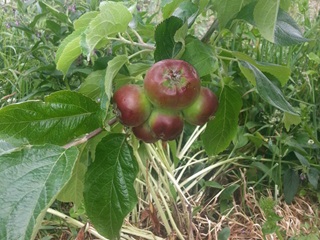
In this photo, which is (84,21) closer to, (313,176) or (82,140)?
(82,140)

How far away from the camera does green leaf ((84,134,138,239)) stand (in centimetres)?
49

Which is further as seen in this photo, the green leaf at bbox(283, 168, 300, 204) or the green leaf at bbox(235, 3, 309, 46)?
the green leaf at bbox(283, 168, 300, 204)

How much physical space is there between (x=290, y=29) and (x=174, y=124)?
149mm

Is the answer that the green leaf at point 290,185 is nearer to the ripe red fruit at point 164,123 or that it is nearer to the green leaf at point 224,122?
the green leaf at point 224,122

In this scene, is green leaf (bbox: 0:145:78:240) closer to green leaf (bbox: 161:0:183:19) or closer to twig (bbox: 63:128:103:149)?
twig (bbox: 63:128:103:149)

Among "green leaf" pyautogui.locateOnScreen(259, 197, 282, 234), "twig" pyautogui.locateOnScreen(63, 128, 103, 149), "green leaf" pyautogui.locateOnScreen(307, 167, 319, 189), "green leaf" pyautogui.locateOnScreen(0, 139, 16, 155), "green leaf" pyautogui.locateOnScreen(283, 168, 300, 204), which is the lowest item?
"green leaf" pyautogui.locateOnScreen(283, 168, 300, 204)

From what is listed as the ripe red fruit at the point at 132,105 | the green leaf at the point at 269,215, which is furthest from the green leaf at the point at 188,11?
the green leaf at the point at 269,215

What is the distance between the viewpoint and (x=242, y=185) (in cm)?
145

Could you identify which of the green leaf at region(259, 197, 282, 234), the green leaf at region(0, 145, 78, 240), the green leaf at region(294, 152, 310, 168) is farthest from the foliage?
the green leaf at region(294, 152, 310, 168)

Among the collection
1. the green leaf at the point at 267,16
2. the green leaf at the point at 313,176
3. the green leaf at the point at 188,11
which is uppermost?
the green leaf at the point at 267,16

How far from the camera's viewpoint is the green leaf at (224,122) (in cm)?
55

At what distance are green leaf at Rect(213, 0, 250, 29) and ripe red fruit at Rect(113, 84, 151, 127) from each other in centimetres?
10

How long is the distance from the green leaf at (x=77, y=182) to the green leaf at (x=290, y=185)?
0.93 meters

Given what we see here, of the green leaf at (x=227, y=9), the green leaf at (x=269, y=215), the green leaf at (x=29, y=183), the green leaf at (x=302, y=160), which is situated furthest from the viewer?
the green leaf at (x=302, y=160)
